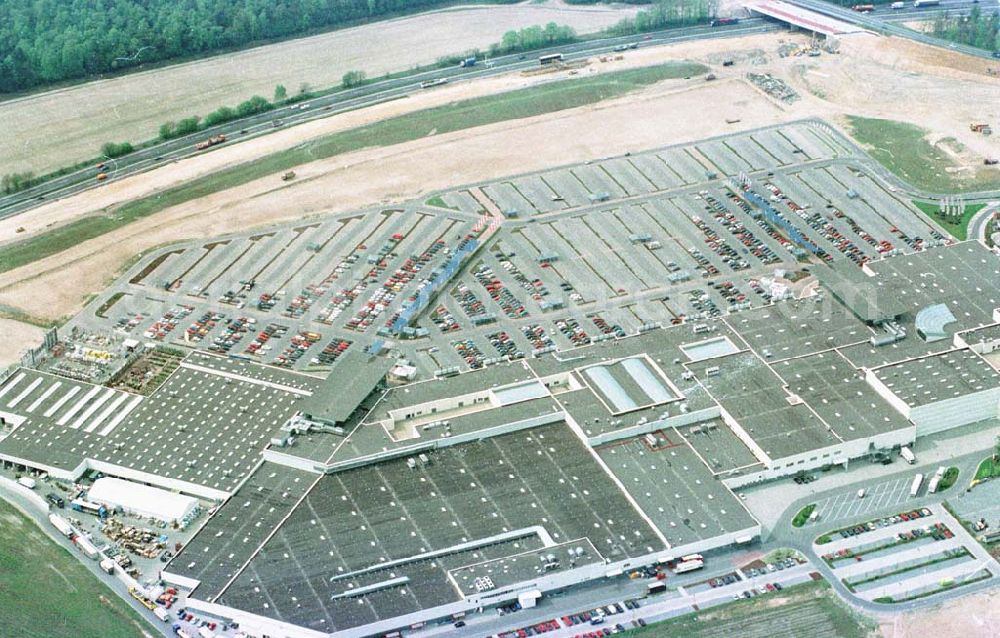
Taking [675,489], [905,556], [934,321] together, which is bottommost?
[905,556]

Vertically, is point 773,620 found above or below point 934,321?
below

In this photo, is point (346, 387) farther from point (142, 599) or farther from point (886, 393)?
point (886, 393)

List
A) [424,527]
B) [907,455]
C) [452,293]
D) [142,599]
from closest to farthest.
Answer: [142,599], [424,527], [907,455], [452,293]

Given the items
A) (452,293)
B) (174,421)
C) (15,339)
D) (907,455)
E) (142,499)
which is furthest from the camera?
(452,293)

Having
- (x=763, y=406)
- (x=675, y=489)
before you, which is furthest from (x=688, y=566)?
(x=763, y=406)

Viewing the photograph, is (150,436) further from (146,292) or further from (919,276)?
(919,276)

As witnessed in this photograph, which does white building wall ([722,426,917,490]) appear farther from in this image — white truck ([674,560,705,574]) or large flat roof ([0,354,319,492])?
large flat roof ([0,354,319,492])
